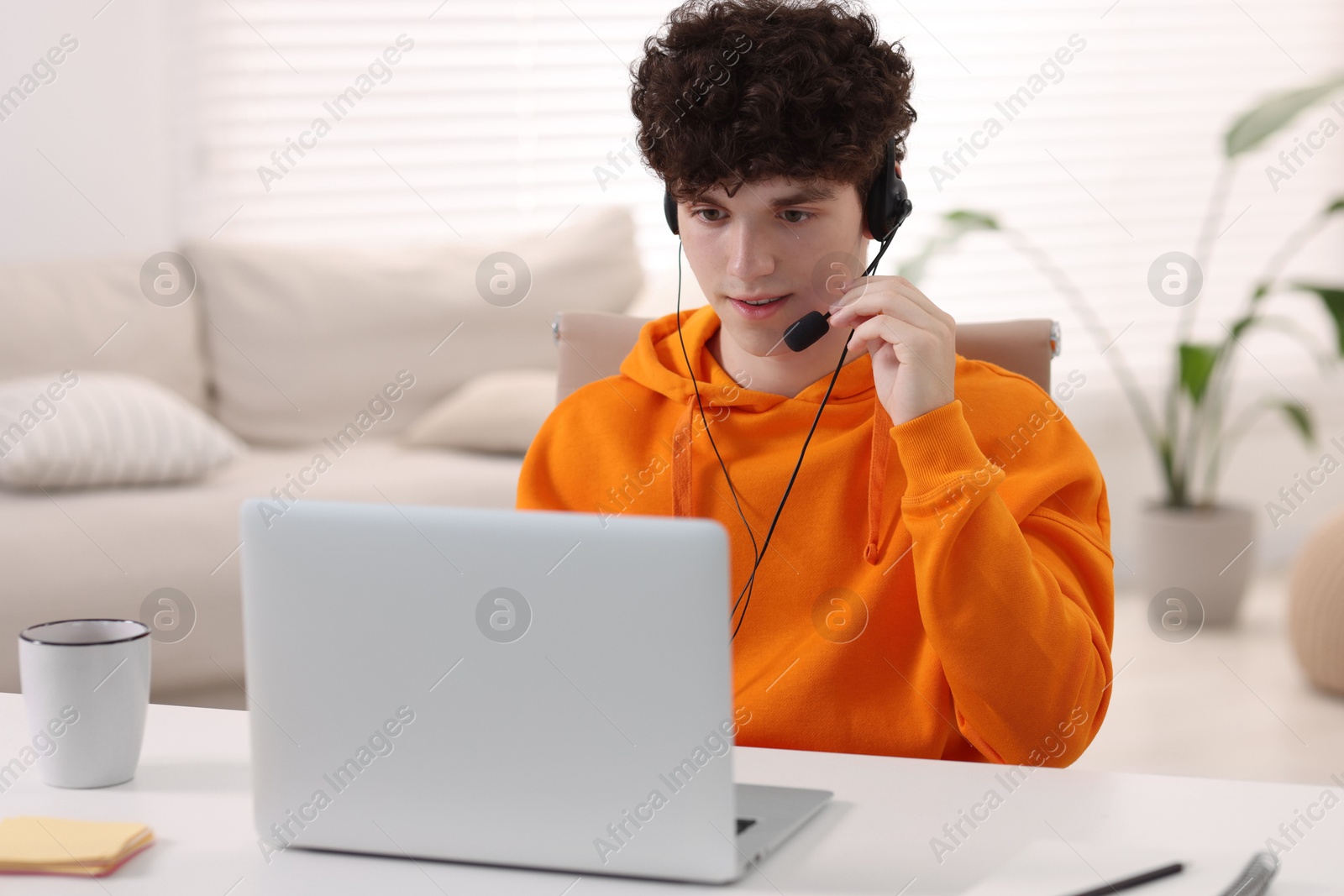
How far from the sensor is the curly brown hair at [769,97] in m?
1.13

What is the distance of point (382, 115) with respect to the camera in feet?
10.6

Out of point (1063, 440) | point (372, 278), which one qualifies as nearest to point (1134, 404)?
point (372, 278)

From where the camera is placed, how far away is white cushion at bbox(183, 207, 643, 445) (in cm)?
275

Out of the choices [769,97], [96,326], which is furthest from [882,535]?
[96,326]

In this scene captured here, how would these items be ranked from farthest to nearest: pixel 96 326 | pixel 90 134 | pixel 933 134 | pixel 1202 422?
pixel 933 134
pixel 1202 422
pixel 90 134
pixel 96 326

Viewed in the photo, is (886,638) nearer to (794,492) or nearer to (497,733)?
(794,492)

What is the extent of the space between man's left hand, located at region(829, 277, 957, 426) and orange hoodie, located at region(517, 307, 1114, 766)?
0.02 m

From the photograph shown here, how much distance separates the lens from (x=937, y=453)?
41.1 inches

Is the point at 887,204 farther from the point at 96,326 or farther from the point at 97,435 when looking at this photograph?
the point at 96,326

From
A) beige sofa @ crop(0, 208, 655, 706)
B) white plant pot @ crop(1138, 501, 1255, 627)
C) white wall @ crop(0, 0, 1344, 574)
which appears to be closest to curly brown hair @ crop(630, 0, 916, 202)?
beige sofa @ crop(0, 208, 655, 706)

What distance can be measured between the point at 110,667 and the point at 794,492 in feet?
2.02

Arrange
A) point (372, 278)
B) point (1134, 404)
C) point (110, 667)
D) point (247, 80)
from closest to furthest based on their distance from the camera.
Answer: point (110, 667), point (372, 278), point (247, 80), point (1134, 404)

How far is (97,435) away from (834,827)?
184 centimetres

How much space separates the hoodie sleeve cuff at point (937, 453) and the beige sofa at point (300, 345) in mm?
1465
